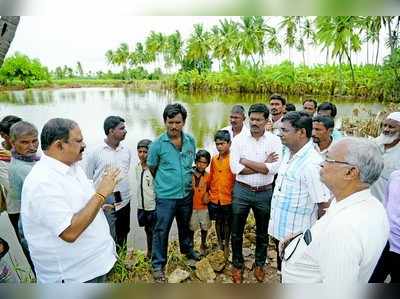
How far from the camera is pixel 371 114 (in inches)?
83.2

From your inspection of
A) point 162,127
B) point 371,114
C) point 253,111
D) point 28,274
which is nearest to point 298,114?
point 253,111

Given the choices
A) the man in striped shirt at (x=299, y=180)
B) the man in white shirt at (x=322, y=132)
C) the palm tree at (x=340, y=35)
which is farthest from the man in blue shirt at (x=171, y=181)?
the palm tree at (x=340, y=35)

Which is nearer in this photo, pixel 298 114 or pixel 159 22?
pixel 298 114

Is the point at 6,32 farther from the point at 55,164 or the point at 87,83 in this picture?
the point at 55,164

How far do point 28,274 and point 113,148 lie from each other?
0.84m

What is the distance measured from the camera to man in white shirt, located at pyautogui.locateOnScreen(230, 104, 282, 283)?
7.04 ft

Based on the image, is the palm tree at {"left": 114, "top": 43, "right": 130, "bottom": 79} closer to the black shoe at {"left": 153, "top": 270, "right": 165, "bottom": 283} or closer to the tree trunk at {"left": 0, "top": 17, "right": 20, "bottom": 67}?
the tree trunk at {"left": 0, "top": 17, "right": 20, "bottom": 67}

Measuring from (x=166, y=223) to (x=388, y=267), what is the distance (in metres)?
1.21

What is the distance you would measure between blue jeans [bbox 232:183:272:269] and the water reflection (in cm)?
39

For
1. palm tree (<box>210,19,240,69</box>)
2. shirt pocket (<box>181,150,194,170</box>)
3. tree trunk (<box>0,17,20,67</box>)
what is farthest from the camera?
shirt pocket (<box>181,150,194,170</box>)

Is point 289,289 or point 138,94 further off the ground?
point 138,94

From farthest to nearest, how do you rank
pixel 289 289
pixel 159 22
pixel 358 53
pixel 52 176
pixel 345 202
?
pixel 358 53
pixel 159 22
pixel 289 289
pixel 52 176
pixel 345 202

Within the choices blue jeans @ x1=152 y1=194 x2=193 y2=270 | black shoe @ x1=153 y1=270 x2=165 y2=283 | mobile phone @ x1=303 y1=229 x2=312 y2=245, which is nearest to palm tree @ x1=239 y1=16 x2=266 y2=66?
blue jeans @ x1=152 y1=194 x2=193 y2=270

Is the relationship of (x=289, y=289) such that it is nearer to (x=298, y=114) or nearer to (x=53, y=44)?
(x=298, y=114)
